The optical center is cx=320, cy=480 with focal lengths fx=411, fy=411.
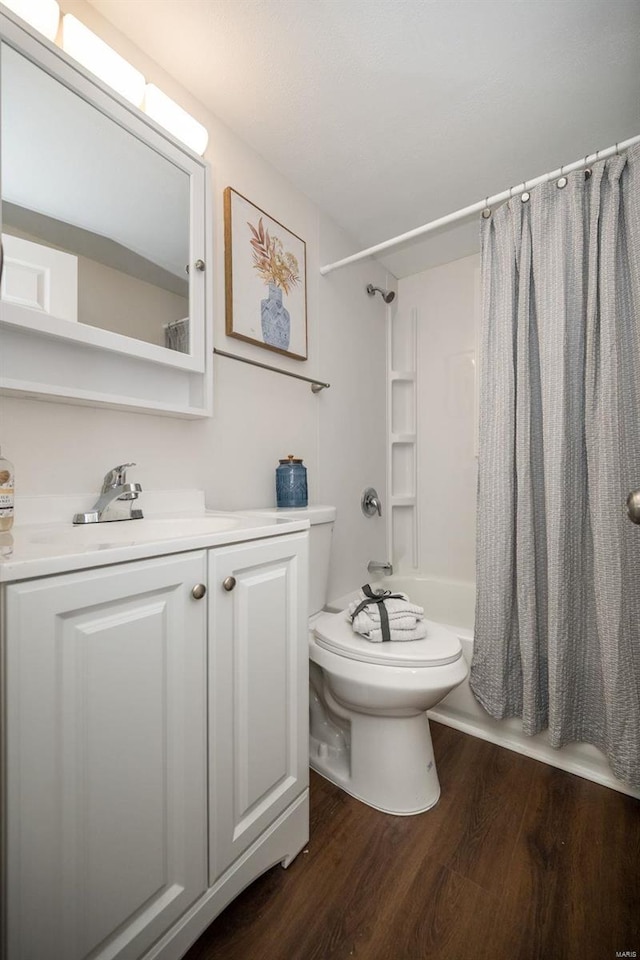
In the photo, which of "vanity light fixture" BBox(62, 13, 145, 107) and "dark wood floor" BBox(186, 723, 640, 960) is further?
"vanity light fixture" BBox(62, 13, 145, 107)

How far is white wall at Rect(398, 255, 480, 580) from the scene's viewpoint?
2346 millimetres

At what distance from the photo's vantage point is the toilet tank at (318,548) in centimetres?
152

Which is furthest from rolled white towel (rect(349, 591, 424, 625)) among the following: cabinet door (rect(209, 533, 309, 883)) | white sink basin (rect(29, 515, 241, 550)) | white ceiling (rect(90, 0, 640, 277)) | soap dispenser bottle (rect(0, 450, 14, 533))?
white ceiling (rect(90, 0, 640, 277))

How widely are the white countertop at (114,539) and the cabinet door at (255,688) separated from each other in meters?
0.04

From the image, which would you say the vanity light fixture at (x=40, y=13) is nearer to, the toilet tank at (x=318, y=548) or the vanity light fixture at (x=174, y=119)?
the vanity light fixture at (x=174, y=119)

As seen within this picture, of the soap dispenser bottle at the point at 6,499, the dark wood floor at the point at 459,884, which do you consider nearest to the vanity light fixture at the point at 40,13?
the soap dispenser bottle at the point at 6,499

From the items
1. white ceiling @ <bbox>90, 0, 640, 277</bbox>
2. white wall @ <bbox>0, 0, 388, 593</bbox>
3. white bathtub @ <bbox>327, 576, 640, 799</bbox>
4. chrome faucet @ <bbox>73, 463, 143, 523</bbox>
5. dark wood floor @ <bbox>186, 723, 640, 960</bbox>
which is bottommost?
dark wood floor @ <bbox>186, 723, 640, 960</bbox>

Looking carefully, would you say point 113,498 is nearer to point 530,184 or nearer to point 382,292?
point 530,184

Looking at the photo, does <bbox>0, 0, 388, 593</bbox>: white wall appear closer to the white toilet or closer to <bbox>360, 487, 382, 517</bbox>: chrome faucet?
<bbox>360, 487, 382, 517</bbox>: chrome faucet

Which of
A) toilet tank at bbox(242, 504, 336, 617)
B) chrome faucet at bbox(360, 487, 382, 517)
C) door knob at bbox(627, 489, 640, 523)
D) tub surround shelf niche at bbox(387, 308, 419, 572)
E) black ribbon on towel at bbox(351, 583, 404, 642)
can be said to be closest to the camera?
door knob at bbox(627, 489, 640, 523)

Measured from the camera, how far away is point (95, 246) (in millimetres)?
1075

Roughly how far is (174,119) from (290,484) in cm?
120

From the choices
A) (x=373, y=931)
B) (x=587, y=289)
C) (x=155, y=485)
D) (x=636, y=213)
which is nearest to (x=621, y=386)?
(x=587, y=289)

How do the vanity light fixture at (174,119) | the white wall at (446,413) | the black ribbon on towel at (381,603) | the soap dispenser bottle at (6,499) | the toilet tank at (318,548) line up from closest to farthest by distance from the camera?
the soap dispenser bottle at (6,499), the vanity light fixture at (174,119), the black ribbon on towel at (381,603), the toilet tank at (318,548), the white wall at (446,413)
